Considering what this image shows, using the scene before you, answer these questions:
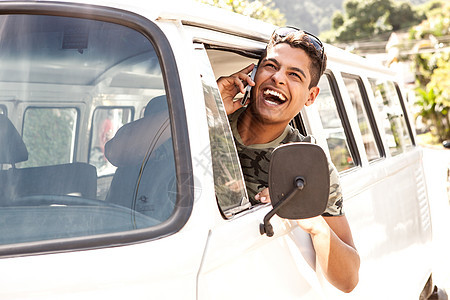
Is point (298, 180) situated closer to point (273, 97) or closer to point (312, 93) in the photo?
point (273, 97)

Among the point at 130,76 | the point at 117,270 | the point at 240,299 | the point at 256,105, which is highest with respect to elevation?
the point at 130,76

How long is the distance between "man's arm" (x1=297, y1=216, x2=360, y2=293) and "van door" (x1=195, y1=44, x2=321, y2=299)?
8cm

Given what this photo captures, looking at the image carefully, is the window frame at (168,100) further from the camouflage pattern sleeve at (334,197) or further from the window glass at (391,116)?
the window glass at (391,116)

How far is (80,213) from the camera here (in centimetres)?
157

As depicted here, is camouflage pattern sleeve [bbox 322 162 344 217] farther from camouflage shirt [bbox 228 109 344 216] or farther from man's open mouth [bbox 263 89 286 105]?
man's open mouth [bbox 263 89 286 105]

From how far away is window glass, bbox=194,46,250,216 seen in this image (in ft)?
5.88

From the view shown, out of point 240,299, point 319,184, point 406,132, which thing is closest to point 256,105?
point 319,184

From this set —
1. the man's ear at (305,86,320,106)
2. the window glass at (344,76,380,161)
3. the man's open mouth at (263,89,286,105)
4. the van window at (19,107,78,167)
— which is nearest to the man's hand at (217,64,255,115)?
the man's open mouth at (263,89,286,105)

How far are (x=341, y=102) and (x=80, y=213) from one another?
6.91 feet

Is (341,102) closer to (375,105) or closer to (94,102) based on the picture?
(375,105)

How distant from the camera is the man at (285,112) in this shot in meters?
2.23

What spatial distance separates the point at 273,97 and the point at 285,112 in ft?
0.25

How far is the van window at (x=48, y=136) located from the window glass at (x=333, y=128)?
1.64 meters

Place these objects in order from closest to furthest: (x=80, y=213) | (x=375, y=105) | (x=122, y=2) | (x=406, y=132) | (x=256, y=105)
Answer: (x=80, y=213) < (x=122, y=2) < (x=256, y=105) < (x=375, y=105) < (x=406, y=132)
